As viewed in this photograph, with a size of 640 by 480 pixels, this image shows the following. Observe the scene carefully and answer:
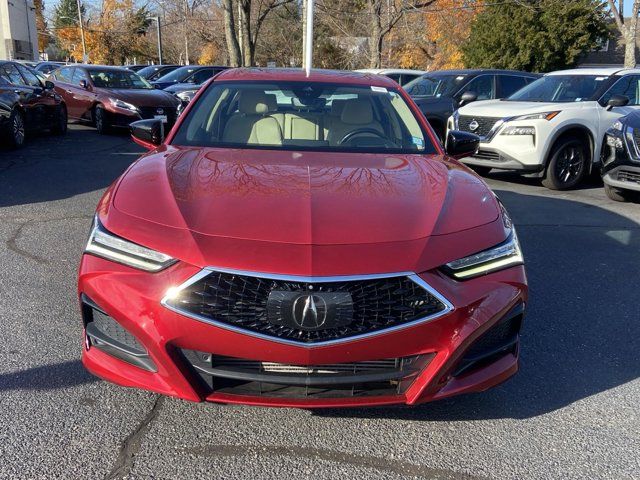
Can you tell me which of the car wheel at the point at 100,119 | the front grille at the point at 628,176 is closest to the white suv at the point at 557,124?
the front grille at the point at 628,176

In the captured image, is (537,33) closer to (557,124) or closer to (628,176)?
(557,124)

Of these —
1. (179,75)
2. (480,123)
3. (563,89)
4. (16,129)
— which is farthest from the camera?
(179,75)

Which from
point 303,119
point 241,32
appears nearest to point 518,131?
point 303,119

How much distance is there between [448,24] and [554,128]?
29.4 meters

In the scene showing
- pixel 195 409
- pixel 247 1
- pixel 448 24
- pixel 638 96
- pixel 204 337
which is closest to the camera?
pixel 204 337

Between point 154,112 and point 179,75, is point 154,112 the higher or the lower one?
the lower one

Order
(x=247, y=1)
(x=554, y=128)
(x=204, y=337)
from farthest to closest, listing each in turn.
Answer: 1. (x=247, y=1)
2. (x=554, y=128)
3. (x=204, y=337)

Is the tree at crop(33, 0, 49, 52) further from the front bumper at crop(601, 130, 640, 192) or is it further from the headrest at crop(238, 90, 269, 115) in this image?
the headrest at crop(238, 90, 269, 115)

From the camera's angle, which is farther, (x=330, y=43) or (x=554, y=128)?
(x=330, y=43)

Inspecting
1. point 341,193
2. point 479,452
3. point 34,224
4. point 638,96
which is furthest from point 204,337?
point 638,96

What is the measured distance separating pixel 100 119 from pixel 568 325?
1196cm

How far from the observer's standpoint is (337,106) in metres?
4.17

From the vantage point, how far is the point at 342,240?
250 cm

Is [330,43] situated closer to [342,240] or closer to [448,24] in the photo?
[448,24]
